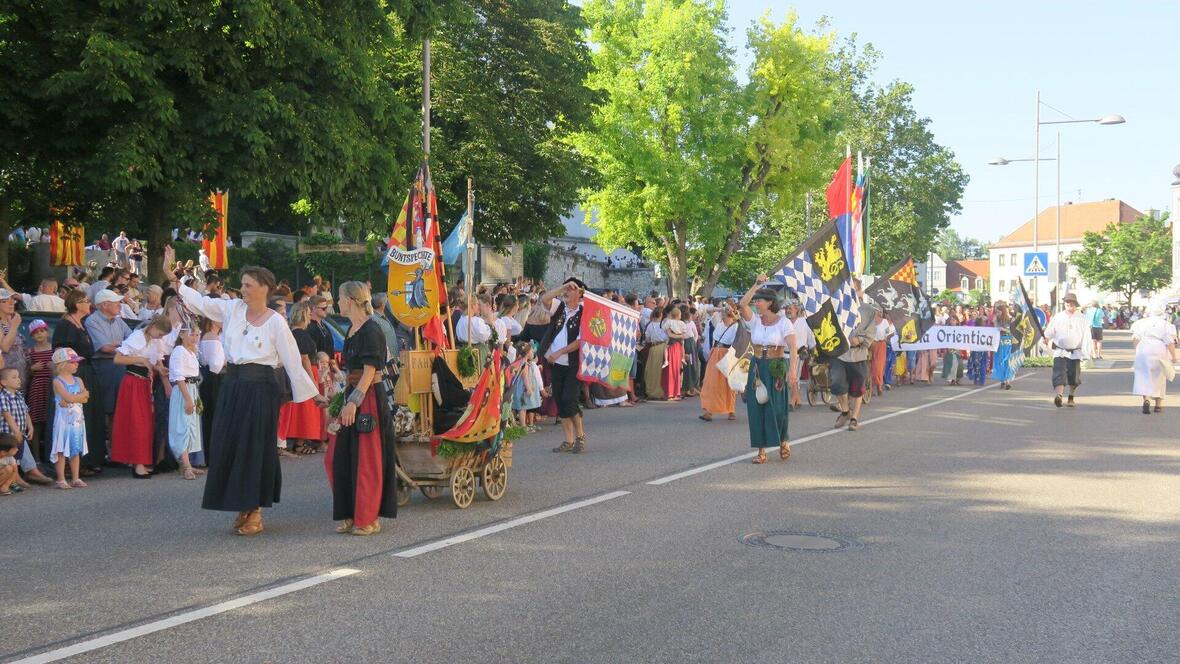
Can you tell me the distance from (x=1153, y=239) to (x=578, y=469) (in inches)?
3985

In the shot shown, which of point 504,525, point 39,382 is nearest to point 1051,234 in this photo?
point 39,382

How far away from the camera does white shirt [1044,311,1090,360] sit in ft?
65.9

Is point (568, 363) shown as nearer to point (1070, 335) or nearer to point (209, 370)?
point (209, 370)

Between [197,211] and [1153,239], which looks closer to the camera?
[197,211]

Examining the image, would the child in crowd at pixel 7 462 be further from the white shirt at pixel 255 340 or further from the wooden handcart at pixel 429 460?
the wooden handcart at pixel 429 460

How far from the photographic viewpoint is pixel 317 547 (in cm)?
786

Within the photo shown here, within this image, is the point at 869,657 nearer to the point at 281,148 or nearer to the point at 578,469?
the point at 578,469

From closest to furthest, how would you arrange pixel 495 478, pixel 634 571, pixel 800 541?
pixel 634 571 < pixel 800 541 < pixel 495 478

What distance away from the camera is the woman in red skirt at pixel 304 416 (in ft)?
44.0

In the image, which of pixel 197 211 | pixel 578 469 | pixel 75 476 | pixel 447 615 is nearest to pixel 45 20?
pixel 197 211

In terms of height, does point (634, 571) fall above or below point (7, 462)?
below

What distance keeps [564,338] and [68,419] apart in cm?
537

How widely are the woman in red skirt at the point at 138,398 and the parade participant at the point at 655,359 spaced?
11.1m

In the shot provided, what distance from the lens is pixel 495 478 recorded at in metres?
9.96
